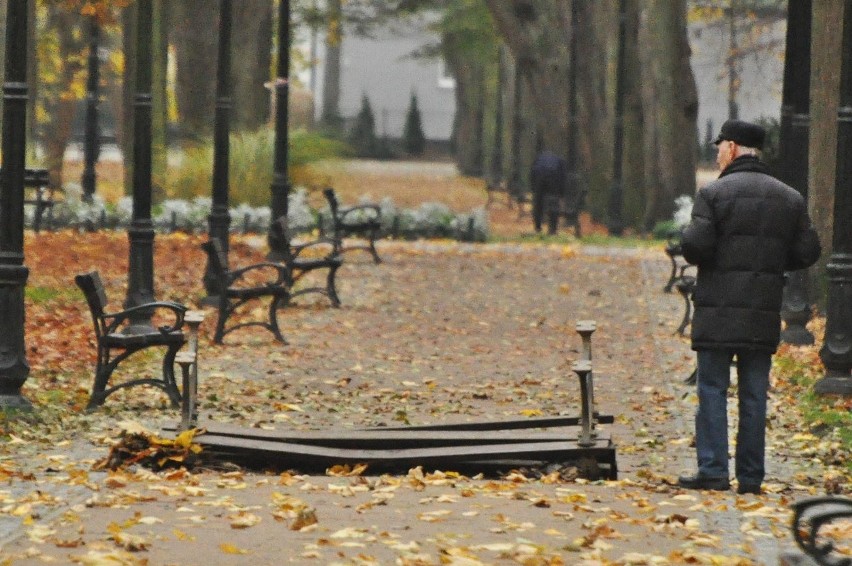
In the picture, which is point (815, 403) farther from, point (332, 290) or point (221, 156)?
point (221, 156)

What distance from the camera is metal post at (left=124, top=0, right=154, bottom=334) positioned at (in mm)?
15898

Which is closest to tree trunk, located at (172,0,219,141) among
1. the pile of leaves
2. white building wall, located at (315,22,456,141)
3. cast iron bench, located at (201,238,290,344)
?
cast iron bench, located at (201,238,290,344)

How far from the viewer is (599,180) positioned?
3750 cm

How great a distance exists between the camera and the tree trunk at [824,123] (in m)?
18.6

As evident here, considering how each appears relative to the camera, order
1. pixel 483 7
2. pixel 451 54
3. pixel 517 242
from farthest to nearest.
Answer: pixel 451 54, pixel 483 7, pixel 517 242

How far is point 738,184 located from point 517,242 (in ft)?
73.7

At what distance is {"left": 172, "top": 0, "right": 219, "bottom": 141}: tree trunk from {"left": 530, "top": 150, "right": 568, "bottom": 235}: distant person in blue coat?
240 inches

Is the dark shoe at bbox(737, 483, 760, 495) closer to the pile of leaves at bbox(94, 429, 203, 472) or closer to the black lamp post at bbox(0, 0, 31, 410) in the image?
the pile of leaves at bbox(94, 429, 203, 472)

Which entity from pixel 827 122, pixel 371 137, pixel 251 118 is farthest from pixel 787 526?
pixel 371 137

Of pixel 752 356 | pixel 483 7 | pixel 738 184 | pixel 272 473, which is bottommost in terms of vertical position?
Result: pixel 272 473

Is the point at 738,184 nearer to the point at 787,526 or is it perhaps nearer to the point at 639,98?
the point at 787,526

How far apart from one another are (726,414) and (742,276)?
69 cm

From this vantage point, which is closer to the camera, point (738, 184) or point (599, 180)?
point (738, 184)

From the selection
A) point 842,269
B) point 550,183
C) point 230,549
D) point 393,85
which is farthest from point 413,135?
point 230,549
